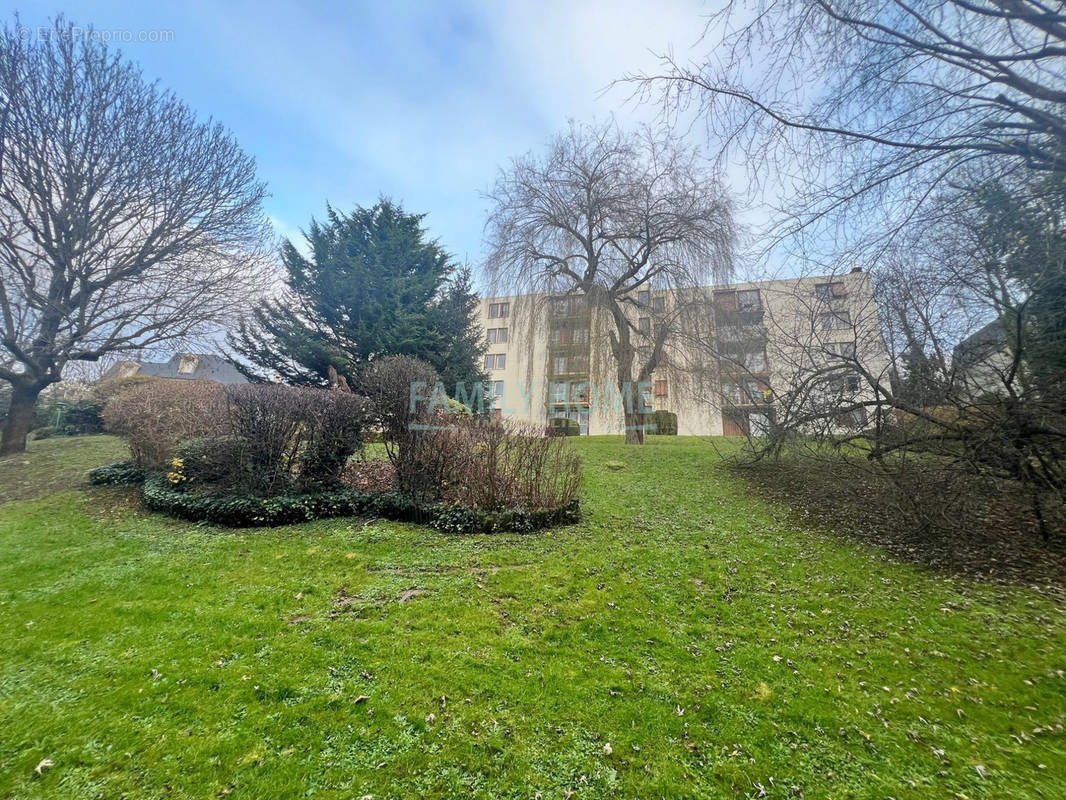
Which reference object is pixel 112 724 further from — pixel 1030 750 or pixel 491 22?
pixel 491 22

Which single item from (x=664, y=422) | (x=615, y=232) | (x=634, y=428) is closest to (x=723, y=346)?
(x=634, y=428)

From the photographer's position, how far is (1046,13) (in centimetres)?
294

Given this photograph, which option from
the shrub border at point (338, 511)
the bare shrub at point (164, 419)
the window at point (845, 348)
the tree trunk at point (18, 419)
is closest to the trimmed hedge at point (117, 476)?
the bare shrub at point (164, 419)

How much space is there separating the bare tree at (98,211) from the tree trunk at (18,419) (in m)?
0.02

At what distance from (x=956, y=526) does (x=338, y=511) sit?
25.0ft

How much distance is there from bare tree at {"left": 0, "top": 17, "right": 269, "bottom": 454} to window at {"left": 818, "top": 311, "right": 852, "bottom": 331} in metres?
12.9

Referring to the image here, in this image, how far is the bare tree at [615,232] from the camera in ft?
36.9

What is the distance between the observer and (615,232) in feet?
40.2

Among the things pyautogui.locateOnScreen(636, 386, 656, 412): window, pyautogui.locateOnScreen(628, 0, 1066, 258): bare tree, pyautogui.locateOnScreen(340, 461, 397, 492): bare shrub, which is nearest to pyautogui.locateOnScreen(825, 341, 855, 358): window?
pyautogui.locateOnScreen(628, 0, 1066, 258): bare tree

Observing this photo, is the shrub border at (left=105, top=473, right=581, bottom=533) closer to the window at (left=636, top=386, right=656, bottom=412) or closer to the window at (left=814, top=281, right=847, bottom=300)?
the window at (left=814, top=281, right=847, bottom=300)

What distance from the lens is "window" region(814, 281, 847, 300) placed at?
225 inches

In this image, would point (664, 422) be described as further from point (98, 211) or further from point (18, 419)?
point (18, 419)

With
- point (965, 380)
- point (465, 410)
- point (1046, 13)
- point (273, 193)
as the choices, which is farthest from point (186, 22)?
point (965, 380)

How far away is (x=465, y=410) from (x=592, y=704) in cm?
587
